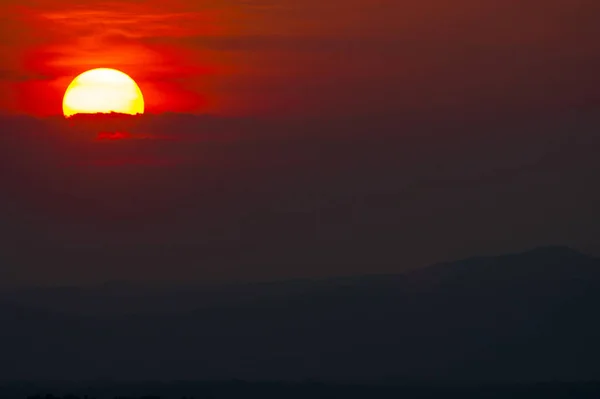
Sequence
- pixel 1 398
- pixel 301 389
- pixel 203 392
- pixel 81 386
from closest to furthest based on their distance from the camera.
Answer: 1. pixel 1 398
2. pixel 203 392
3. pixel 301 389
4. pixel 81 386

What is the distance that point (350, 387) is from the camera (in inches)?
7234

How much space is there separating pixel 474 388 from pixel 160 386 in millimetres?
36003

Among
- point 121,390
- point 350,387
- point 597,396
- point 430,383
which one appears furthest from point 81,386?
point 597,396

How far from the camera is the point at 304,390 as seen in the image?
17062 centimetres

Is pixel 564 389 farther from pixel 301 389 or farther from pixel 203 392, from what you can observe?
pixel 203 392

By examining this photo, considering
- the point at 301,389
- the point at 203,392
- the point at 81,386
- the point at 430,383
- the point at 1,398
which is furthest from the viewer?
A: the point at 430,383

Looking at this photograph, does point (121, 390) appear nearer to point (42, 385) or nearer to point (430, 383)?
point (42, 385)

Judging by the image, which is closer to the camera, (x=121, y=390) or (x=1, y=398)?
(x=1, y=398)

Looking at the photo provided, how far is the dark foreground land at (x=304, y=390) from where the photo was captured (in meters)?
156

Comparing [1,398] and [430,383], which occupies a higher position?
[430,383]

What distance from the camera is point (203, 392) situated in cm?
15862

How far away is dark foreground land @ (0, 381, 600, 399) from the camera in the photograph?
156 meters

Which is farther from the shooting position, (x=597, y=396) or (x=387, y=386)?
(x=387, y=386)

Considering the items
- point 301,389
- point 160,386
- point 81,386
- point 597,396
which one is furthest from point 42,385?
point 597,396
